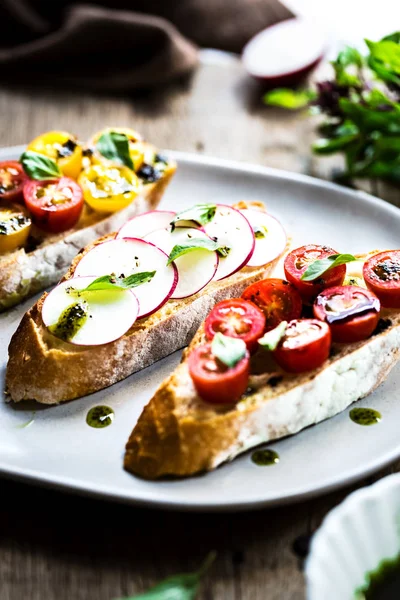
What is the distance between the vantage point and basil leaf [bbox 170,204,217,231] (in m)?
3.81

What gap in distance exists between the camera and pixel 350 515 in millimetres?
2529

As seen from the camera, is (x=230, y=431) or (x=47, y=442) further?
(x=47, y=442)

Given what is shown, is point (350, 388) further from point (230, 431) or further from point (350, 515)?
point (350, 515)

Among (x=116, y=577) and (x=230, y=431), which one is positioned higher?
(x=230, y=431)

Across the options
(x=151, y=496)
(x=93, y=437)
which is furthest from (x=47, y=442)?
(x=151, y=496)

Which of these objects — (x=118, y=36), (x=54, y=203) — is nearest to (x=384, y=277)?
(x=54, y=203)

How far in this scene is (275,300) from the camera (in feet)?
10.9

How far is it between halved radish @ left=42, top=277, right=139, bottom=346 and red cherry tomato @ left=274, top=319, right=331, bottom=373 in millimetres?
724

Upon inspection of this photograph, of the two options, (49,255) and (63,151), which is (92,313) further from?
(63,151)

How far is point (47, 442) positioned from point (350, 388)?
1.30 m

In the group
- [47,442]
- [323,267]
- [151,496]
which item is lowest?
[47,442]

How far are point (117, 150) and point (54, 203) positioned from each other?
0.57 meters

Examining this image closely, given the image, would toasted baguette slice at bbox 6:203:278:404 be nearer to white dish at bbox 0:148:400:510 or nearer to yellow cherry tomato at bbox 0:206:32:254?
white dish at bbox 0:148:400:510

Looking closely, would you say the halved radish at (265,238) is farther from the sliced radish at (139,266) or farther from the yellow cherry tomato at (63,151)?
the yellow cherry tomato at (63,151)
